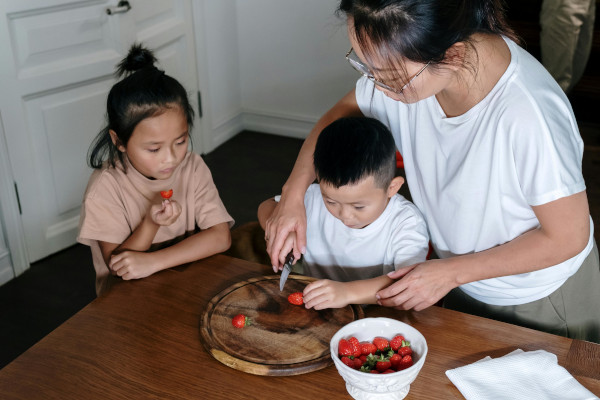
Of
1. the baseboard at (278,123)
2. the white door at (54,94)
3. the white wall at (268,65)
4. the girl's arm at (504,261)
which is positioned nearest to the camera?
the girl's arm at (504,261)

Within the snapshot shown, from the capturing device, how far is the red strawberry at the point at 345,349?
3.51 feet

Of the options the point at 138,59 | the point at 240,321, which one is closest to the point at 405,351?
the point at 240,321

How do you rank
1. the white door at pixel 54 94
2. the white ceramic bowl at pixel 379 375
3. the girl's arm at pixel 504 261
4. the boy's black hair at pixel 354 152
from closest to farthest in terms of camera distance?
the white ceramic bowl at pixel 379 375 → the girl's arm at pixel 504 261 → the boy's black hair at pixel 354 152 → the white door at pixel 54 94

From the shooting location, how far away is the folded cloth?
105cm

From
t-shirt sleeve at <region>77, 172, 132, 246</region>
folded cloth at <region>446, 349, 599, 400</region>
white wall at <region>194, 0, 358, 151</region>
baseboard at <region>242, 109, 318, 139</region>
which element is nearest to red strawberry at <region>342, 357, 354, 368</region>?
folded cloth at <region>446, 349, 599, 400</region>

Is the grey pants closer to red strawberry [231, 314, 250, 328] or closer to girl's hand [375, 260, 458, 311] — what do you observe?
girl's hand [375, 260, 458, 311]

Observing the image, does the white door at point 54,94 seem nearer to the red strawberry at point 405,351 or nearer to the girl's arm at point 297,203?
the girl's arm at point 297,203

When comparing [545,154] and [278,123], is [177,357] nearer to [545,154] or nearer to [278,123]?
[545,154]

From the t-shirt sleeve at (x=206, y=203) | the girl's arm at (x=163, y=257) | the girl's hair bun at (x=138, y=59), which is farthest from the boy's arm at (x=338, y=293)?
the girl's hair bun at (x=138, y=59)

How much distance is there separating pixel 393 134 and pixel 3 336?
174cm

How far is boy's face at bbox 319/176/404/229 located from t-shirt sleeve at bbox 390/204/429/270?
0.20ft

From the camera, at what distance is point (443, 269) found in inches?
50.3

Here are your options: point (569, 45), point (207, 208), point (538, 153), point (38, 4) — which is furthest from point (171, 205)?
point (569, 45)

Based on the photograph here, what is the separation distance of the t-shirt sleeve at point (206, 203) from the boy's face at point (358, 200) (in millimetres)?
326
